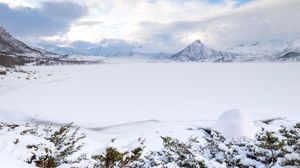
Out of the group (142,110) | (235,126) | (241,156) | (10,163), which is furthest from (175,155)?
(142,110)

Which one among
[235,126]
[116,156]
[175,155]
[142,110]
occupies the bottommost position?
[142,110]

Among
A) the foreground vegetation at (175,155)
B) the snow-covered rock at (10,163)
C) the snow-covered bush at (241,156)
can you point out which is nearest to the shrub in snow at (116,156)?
the foreground vegetation at (175,155)

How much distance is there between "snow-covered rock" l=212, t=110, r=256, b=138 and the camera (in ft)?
54.2

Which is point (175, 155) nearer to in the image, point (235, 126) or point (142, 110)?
point (235, 126)

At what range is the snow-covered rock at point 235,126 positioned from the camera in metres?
16.5

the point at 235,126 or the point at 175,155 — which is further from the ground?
the point at 175,155

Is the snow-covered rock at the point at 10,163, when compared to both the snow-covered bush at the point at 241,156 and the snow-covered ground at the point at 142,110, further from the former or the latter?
the snow-covered ground at the point at 142,110

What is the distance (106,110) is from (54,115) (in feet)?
13.2

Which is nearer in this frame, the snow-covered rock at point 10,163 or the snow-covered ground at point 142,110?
the snow-covered rock at point 10,163

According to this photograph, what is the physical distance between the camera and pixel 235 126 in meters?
16.9

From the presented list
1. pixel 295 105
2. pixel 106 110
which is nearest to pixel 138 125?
pixel 106 110

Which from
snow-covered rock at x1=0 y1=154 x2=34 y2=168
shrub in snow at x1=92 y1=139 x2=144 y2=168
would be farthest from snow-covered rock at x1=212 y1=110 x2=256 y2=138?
snow-covered rock at x1=0 y1=154 x2=34 y2=168

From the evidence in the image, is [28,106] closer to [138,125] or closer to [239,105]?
[138,125]

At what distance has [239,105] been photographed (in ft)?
104
